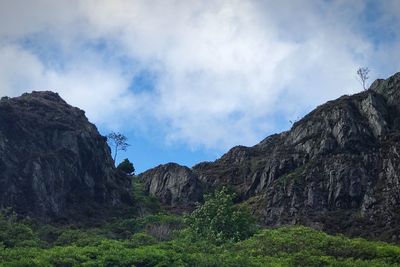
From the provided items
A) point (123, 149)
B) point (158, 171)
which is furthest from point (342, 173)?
point (123, 149)

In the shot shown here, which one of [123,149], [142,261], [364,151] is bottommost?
[142,261]

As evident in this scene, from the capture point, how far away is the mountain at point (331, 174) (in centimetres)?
7588

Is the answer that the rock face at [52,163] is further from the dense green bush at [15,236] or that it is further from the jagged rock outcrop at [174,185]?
the dense green bush at [15,236]

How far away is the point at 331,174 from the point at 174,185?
31.8 m

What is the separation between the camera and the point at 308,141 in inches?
3718

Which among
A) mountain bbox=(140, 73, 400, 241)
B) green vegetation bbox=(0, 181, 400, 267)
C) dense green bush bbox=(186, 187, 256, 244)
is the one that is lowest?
green vegetation bbox=(0, 181, 400, 267)

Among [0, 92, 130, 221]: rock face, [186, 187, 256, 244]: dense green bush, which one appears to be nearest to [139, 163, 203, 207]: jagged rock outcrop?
[0, 92, 130, 221]: rock face

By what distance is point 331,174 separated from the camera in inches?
3300

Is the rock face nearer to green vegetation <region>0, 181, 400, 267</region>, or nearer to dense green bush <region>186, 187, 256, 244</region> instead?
green vegetation <region>0, 181, 400, 267</region>

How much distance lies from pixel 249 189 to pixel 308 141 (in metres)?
13.5

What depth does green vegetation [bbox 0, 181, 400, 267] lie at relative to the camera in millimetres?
43500

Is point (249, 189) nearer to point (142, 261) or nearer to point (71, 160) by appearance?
point (71, 160)

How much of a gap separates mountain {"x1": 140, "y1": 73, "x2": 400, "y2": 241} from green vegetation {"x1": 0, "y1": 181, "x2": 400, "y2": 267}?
15157 millimetres

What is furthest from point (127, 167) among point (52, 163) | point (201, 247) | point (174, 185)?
point (201, 247)
